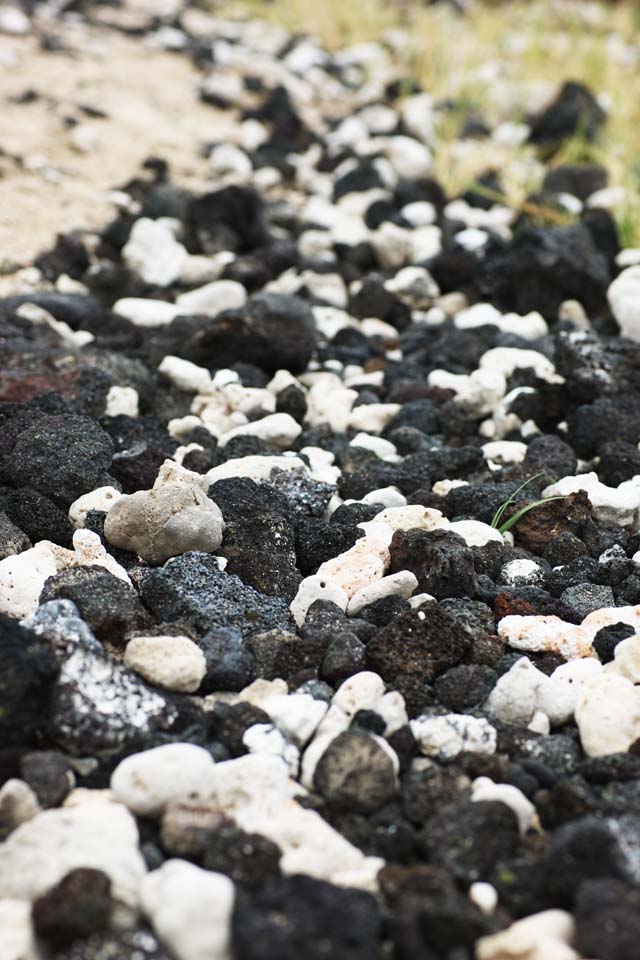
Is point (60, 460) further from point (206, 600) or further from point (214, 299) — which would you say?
point (214, 299)

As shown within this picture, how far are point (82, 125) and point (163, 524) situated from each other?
149 inches

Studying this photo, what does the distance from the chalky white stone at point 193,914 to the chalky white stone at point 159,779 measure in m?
0.21

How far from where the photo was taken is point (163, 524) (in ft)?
8.04

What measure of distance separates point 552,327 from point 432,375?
714 mm

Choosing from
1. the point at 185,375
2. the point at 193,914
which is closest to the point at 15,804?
the point at 193,914

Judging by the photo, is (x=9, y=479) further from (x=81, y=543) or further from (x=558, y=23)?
(x=558, y=23)

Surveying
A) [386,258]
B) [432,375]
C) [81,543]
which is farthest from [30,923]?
[386,258]

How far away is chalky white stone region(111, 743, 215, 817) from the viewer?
170cm

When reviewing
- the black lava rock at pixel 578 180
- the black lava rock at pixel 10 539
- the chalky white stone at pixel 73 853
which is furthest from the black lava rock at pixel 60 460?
the black lava rock at pixel 578 180

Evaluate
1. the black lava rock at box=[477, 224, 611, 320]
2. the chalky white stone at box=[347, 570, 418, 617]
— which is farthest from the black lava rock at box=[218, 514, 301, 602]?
the black lava rock at box=[477, 224, 611, 320]

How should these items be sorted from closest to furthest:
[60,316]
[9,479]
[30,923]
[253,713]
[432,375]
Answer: [30,923] < [253,713] < [9,479] < [432,375] < [60,316]

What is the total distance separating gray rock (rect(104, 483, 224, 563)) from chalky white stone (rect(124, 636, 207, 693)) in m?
0.47

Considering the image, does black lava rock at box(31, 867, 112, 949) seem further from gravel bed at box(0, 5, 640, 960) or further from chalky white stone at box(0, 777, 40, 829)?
chalky white stone at box(0, 777, 40, 829)

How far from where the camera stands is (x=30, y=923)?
58.7 inches
